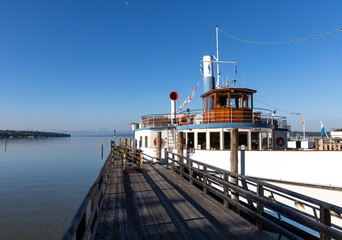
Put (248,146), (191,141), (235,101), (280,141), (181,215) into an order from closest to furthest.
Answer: (181,215), (248,146), (235,101), (280,141), (191,141)

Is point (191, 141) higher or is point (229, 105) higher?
point (229, 105)

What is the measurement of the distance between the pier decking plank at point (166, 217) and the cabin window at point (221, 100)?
288 inches

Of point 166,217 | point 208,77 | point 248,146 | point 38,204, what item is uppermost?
point 208,77

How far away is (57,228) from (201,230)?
9.64 m

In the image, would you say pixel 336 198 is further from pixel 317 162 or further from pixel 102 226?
pixel 102 226

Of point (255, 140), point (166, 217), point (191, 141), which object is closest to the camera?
point (166, 217)

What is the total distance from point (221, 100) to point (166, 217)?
10447 mm

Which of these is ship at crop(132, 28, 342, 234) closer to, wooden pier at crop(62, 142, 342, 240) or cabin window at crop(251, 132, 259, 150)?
cabin window at crop(251, 132, 259, 150)

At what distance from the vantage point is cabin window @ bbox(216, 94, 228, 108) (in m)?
14.6

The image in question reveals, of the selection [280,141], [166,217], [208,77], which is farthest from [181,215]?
[208,77]

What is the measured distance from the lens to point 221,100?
14789mm

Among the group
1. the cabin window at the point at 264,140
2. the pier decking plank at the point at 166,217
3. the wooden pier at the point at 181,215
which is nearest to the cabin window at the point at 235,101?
the cabin window at the point at 264,140

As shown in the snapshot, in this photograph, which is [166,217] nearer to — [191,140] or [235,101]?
[235,101]

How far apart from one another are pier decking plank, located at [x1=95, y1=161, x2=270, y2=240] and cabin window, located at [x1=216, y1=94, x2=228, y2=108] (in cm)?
733
